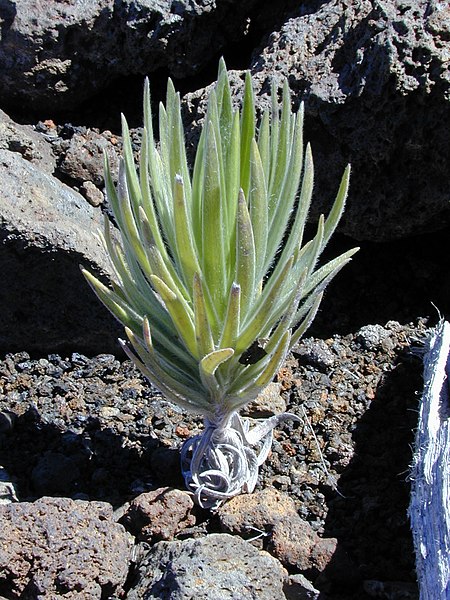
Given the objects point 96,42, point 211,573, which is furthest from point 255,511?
point 96,42

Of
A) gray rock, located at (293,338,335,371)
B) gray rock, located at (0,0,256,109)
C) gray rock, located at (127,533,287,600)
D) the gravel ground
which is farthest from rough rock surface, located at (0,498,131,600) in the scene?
gray rock, located at (0,0,256,109)

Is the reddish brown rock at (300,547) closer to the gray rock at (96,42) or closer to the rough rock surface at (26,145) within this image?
the rough rock surface at (26,145)

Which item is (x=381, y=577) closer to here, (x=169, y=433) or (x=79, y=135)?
(x=169, y=433)

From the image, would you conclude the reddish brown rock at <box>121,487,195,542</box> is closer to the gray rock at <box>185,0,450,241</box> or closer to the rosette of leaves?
the rosette of leaves

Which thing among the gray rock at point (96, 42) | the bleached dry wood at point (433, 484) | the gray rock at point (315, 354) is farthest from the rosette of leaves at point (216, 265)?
the gray rock at point (96, 42)

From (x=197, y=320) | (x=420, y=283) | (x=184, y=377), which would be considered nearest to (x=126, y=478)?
(x=184, y=377)

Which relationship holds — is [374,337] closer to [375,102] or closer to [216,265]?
[375,102]
